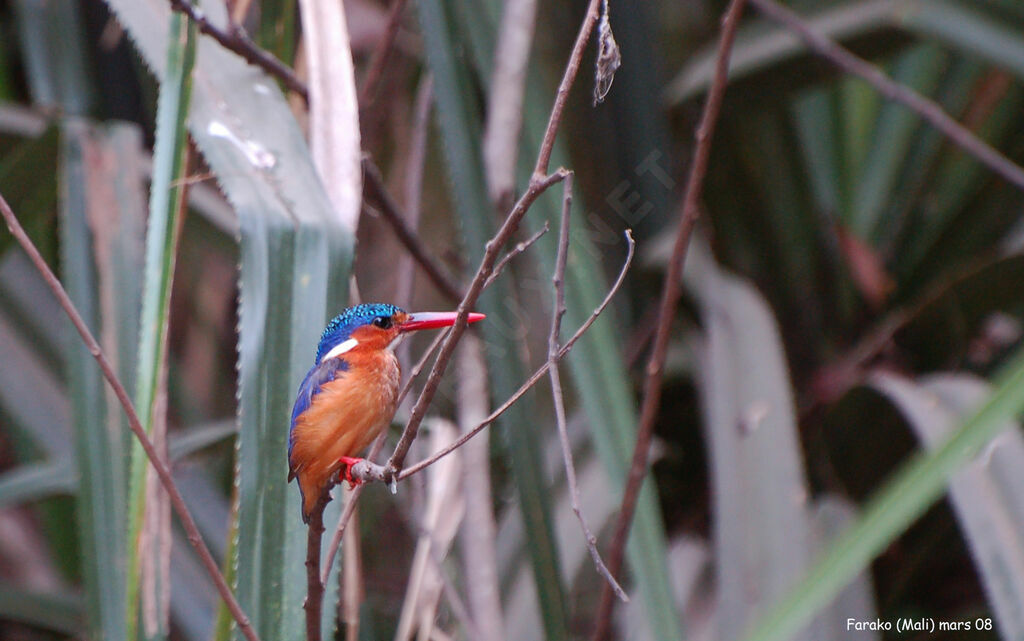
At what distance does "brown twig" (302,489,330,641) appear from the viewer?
2.27 ft

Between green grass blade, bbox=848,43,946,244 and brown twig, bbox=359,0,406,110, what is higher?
green grass blade, bbox=848,43,946,244

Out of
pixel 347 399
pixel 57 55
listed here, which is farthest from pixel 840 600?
pixel 57 55

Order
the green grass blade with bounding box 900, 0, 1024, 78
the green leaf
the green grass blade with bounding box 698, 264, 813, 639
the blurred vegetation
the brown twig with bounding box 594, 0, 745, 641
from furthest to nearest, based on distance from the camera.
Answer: the green grass blade with bounding box 900, 0, 1024, 78, the green leaf, the green grass blade with bounding box 698, 264, 813, 639, the brown twig with bounding box 594, 0, 745, 641, the blurred vegetation

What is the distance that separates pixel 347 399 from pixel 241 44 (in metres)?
0.47

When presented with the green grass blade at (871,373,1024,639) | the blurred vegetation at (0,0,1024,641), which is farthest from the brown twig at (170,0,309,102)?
the green grass blade at (871,373,1024,639)

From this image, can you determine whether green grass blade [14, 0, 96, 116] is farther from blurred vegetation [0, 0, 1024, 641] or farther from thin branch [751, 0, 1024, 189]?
thin branch [751, 0, 1024, 189]

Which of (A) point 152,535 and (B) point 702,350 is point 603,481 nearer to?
(B) point 702,350

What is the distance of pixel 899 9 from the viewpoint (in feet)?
5.43

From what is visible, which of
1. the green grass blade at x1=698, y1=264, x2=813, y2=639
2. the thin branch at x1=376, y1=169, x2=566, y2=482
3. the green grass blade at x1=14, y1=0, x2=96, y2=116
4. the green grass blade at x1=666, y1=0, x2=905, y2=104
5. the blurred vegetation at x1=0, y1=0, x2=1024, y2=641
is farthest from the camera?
the green grass blade at x1=14, y1=0, x2=96, y2=116

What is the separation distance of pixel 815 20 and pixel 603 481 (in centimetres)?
89

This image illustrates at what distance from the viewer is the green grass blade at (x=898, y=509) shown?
79cm

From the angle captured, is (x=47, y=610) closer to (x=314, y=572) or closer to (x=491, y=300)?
(x=491, y=300)

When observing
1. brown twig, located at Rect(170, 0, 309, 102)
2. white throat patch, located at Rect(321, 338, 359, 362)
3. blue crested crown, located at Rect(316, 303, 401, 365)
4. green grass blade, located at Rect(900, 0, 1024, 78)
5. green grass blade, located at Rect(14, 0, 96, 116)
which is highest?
green grass blade, located at Rect(14, 0, 96, 116)

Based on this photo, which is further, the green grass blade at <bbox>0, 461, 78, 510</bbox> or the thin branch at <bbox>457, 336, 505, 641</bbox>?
the green grass blade at <bbox>0, 461, 78, 510</bbox>
